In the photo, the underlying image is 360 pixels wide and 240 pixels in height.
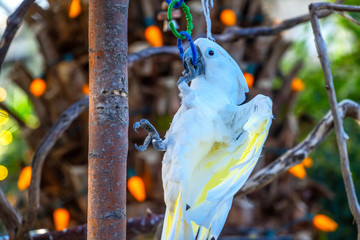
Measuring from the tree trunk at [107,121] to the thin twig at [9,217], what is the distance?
60cm

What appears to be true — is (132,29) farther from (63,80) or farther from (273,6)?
(273,6)

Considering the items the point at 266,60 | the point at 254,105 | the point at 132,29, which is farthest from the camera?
the point at 266,60

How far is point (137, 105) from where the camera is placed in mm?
2547

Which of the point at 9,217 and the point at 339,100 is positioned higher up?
the point at 9,217

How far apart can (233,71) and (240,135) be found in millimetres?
159

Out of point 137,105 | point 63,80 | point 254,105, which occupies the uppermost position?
point 254,105

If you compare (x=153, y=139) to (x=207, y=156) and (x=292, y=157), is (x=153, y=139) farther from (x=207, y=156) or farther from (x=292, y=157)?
(x=292, y=157)

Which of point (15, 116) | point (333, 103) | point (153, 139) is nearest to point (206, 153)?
point (153, 139)

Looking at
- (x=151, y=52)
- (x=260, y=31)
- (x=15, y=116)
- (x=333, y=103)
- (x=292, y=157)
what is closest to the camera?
(x=333, y=103)

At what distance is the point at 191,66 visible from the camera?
902 mm

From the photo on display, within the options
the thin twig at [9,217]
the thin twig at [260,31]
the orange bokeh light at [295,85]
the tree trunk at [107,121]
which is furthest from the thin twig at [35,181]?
the orange bokeh light at [295,85]

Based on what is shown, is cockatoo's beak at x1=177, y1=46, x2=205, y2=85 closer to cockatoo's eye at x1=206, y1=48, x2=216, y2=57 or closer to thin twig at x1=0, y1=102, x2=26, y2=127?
cockatoo's eye at x1=206, y1=48, x2=216, y2=57

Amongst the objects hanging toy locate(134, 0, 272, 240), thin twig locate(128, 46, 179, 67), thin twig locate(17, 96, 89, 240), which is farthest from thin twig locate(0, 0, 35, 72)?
hanging toy locate(134, 0, 272, 240)

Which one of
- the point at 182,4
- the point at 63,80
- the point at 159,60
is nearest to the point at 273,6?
the point at 159,60
